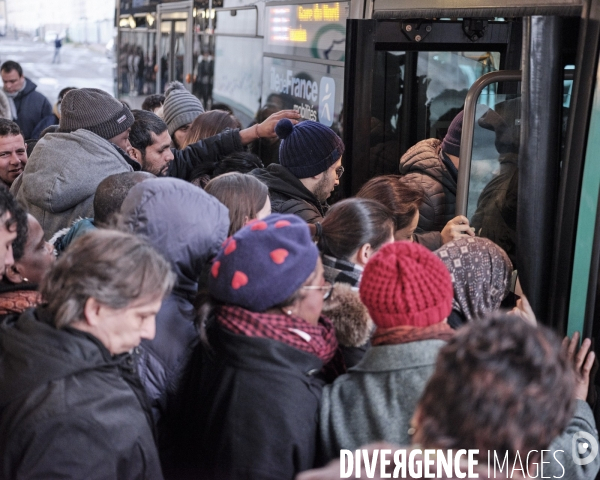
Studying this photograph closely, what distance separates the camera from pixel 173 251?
2234mm

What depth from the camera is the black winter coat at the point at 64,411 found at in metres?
1.66

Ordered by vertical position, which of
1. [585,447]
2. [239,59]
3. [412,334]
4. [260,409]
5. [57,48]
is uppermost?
[57,48]

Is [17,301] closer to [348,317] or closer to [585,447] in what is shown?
[348,317]

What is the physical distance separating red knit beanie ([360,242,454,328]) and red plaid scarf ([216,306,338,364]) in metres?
0.19

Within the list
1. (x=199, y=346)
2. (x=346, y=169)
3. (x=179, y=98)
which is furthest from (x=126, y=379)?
(x=179, y=98)

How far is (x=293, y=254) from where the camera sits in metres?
1.95

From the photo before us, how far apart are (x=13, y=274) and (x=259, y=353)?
2.98 ft

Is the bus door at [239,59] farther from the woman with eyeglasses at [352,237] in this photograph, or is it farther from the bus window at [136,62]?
the woman with eyeglasses at [352,237]

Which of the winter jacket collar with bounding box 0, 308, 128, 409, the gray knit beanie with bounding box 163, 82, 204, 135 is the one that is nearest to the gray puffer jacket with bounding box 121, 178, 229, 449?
the winter jacket collar with bounding box 0, 308, 128, 409

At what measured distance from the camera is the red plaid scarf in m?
1.91

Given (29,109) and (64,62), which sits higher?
(64,62)

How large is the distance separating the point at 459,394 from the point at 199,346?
113 centimetres

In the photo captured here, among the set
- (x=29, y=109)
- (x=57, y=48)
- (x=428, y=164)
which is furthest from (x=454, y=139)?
(x=57, y=48)

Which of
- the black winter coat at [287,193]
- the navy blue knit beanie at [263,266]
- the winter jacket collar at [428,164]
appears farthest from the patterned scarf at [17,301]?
the winter jacket collar at [428,164]
